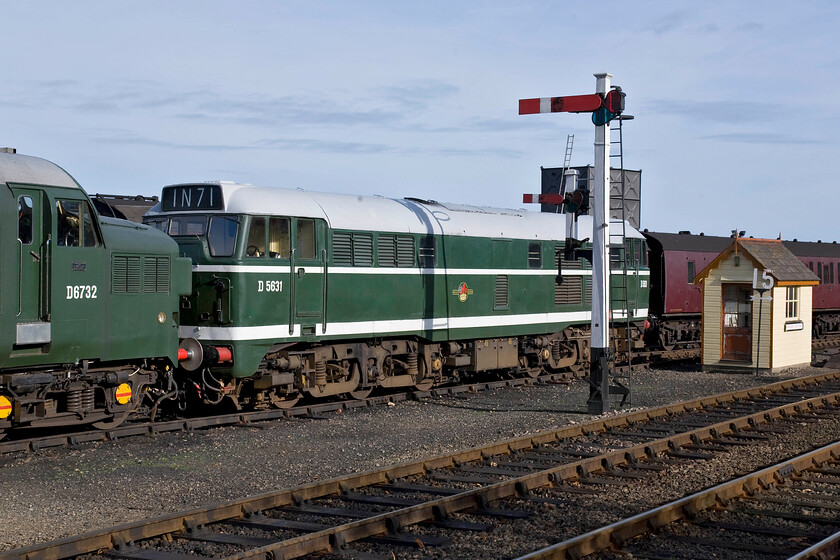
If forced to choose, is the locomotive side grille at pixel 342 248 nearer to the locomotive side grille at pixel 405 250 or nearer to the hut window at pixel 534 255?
the locomotive side grille at pixel 405 250

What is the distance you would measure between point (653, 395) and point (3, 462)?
12823 mm

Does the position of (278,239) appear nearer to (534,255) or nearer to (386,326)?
(386,326)

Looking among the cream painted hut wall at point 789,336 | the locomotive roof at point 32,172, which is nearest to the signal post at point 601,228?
the locomotive roof at point 32,172

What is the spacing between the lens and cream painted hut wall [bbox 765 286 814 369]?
25.5 m

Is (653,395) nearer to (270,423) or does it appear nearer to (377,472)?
(270,423)

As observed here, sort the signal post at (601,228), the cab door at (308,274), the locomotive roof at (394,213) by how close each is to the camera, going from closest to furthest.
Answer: the locomotive roof at (394,213) < the cab door at (308,274) < the signal post at (601,228)

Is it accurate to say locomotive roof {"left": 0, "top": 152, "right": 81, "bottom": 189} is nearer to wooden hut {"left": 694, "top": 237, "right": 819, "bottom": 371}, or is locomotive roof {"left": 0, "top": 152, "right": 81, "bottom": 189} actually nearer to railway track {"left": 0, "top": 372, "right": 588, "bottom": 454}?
railway track {"left": 0, "top": 372, "right": 588, "bottom": 454}

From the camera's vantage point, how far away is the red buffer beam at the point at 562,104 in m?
17.2

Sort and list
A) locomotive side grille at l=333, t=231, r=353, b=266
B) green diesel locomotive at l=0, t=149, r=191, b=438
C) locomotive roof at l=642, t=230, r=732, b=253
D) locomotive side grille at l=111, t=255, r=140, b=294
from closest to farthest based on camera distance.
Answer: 1. green diesel locomotive at l=0, t=149, r=191, b=438
2. locomotive side grille at l=111, t=255, r=140, b=294
3. locomotive side grille at l=333, t=231, r=353, b=266
4. locomotive roof at l=642, t=230, r=732, b=253

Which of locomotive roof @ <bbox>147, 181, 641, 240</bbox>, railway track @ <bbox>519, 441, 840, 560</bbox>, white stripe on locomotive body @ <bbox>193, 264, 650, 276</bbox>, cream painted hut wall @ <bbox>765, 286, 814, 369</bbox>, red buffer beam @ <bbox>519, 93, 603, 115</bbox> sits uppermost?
red buffer beam @ <bbox>519, 93, 603, 115</bbox>

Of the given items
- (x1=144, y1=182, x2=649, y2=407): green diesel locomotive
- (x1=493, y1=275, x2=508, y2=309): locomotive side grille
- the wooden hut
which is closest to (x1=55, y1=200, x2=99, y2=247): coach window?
(x1=144, y1=182, x2=649, y2=407): green diesel locomotive

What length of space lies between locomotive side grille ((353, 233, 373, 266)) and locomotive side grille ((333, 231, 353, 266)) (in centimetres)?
11

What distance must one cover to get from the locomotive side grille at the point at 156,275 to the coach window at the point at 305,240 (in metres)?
2.65

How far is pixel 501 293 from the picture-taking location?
21.0 metres
